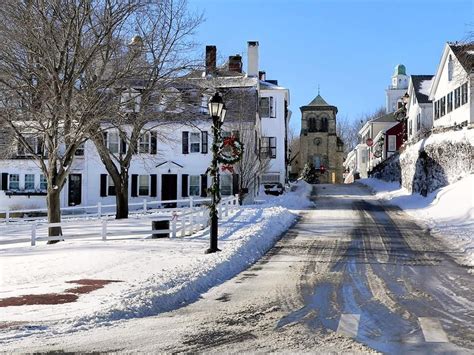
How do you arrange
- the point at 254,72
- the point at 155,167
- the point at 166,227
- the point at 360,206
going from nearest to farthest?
the point at 166,227 < the point at 360,206 < the point at 155,167 < the point at 254,72

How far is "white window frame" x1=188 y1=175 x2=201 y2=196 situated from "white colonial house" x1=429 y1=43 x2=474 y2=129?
57.7 feet

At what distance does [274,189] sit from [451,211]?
2185 centimetres

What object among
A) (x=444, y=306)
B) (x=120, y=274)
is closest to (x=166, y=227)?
(x=120, y=274)

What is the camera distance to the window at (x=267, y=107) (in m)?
49.0

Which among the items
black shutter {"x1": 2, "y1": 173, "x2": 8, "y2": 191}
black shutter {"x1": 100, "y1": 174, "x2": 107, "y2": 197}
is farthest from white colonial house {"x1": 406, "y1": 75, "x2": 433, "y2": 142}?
black shutter {"x1": 2, "y1": 173, "x2": 8, "y2": 191}

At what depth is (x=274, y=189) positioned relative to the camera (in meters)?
46.7

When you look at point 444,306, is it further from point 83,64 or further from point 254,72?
point 254,72

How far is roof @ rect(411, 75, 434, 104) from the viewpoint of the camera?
5238cm

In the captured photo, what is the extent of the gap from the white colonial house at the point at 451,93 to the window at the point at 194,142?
1712cm

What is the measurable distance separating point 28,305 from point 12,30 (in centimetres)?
1238

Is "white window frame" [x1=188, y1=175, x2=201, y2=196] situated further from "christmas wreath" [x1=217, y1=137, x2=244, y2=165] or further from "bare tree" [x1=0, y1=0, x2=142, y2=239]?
"christmas wreath" [x1=217, y1=137, x2=244, y2=165]

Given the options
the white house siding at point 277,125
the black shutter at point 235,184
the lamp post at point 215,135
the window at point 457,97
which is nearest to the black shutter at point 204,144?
the black shutter at point 235,184

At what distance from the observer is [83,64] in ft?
63.6

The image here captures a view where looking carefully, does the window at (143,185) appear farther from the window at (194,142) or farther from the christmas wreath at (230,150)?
the christmas wreath at (230,150)
